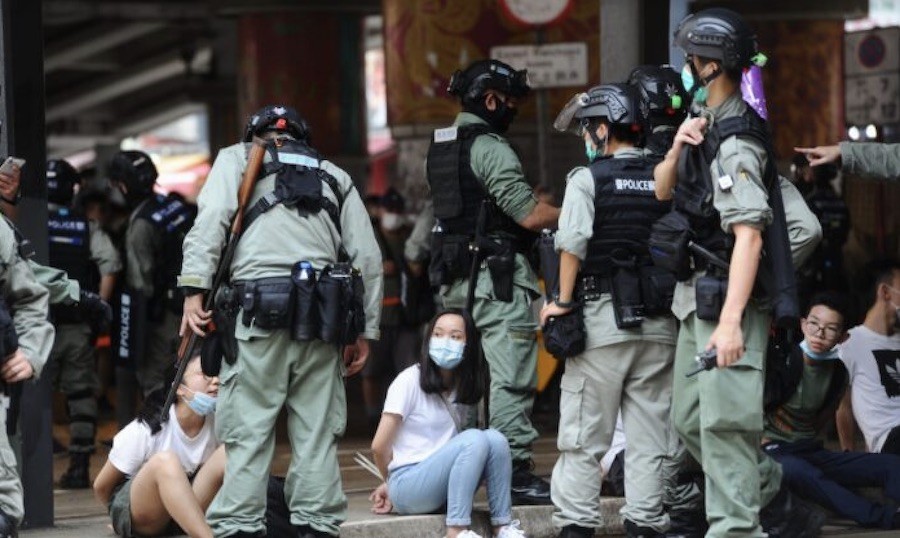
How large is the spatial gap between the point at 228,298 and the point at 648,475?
1889 mm

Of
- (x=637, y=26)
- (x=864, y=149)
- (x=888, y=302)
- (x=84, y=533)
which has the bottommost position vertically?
(x=84, y=533)

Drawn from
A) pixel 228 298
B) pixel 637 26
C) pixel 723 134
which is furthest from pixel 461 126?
pixel 723 134

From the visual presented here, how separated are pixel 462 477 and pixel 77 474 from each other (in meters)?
3.47

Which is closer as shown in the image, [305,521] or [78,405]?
[305,521]

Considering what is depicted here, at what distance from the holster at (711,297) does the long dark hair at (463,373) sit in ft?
5.62

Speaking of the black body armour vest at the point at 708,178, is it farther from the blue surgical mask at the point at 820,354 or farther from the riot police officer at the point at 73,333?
the riot police officer at the point at 73,333

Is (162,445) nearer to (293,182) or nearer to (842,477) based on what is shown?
(293,182)

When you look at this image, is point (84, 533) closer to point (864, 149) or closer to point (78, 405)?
point (78, 405)

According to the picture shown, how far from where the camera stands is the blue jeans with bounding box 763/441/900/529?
9.71m

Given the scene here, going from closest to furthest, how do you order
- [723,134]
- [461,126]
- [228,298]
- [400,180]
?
1. [723,134]
2. [228,298]
3. [461,126]
4. [400,180]

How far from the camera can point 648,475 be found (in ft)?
28.2

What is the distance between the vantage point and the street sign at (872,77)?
1488 cm

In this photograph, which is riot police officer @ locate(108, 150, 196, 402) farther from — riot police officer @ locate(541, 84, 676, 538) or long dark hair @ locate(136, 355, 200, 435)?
riot police officer @ locate(541, 84, 676, 538)

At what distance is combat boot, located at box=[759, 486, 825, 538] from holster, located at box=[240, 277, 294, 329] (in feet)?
7.92
